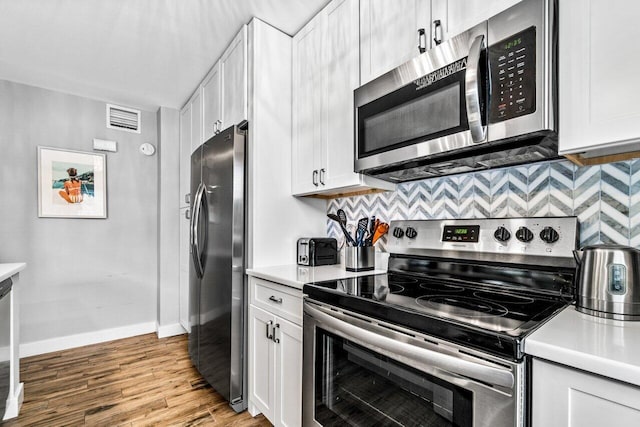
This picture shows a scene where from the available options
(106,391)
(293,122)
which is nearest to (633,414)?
(293,122)

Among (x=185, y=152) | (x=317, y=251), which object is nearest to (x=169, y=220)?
(x=185, y=152)

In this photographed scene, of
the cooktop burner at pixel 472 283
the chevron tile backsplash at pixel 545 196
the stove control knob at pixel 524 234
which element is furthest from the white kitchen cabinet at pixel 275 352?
the stove control knob at pixel 524 234

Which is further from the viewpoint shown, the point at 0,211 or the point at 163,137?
the point at 163,137

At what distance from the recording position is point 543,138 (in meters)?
1.06

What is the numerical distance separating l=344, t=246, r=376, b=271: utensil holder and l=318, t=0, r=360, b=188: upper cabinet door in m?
0.38

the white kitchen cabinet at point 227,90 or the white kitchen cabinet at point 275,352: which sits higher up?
the white kitchen cabinet at point 227,90

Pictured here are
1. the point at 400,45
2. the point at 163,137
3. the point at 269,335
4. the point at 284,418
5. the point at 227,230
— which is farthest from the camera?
the point at 163,137

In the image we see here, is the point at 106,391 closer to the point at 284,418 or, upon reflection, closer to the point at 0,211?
the point at 284,418

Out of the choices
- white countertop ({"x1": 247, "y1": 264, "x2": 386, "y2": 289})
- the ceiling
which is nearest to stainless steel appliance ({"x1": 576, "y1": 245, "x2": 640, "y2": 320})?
white countertop ({"x1": 247, "y1": 264, "x2": 386, "y2": 289})

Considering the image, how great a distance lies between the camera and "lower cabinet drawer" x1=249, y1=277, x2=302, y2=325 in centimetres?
154

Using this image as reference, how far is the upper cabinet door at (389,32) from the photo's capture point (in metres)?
1.36

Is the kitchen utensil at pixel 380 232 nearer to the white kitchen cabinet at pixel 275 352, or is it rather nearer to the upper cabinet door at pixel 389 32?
the white kitchen cabinet at pixel 275 352

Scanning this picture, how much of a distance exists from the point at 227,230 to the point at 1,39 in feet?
7.05

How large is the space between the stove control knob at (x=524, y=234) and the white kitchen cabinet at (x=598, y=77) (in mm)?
383
